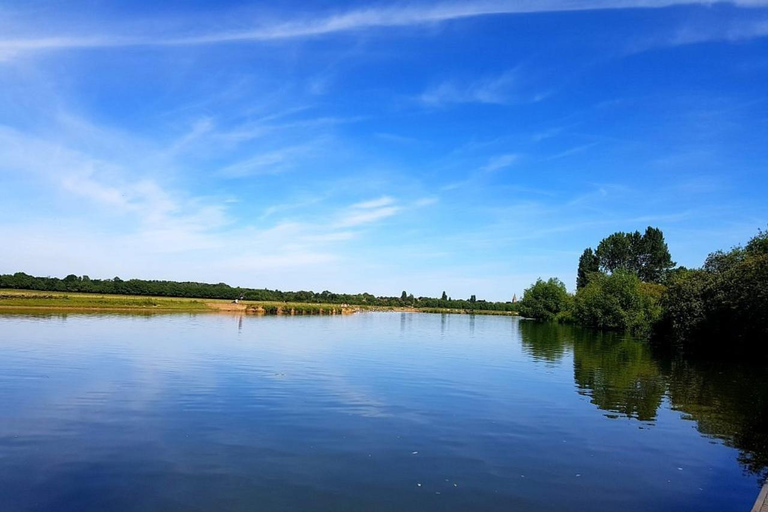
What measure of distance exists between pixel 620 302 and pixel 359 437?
8664 centimetres

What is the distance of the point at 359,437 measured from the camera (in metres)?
15.3

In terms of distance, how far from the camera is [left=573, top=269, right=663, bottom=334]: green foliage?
87.7 meters

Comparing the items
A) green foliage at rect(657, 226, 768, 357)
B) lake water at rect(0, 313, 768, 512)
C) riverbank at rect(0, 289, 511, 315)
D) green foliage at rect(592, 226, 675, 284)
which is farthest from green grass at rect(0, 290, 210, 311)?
green foliage at rect(592, 226, 675, 284)

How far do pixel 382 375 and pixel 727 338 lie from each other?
133ft

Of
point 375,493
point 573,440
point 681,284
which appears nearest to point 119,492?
point 375,493

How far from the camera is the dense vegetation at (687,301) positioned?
4366 centimetres

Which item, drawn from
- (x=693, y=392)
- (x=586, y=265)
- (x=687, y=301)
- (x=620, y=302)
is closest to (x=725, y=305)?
(x=687, y=301)

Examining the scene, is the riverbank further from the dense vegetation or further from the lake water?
the dense vegetation

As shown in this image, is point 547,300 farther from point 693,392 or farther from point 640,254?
point 693,392

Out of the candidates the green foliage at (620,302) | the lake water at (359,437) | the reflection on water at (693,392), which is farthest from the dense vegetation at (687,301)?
the lake water at (359,437)

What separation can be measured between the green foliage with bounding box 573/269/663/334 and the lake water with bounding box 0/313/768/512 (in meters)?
59.8

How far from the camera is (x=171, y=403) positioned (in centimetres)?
1889

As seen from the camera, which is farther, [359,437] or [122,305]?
[122,305]

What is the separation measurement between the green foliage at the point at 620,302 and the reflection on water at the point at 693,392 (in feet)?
155
